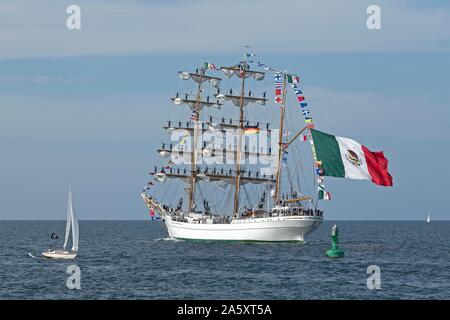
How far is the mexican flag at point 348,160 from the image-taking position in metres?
69.6

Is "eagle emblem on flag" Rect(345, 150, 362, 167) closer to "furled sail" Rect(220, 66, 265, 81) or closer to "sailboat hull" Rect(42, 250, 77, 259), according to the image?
"sailboat hull" Rect(42, 250, 77, 259)

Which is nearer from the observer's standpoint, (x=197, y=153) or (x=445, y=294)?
(x=445, y=294)

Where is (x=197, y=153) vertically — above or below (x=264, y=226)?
above

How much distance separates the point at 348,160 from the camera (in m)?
72.1

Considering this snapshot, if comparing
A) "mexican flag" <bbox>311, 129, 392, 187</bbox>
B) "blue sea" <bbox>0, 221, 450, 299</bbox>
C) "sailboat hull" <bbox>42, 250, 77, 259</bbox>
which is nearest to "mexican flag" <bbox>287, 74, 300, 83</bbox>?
"mexican flag" <bbox>311, 129, 392, 187</bbox>

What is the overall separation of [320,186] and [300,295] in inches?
1250

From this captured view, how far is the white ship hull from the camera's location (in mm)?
91375

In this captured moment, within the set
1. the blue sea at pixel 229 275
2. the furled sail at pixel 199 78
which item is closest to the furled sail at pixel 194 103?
the furled sail at pixel 199 78

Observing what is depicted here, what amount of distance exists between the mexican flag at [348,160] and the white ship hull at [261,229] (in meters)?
14.7

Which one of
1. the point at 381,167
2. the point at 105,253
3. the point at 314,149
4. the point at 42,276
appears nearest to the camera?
the point at 42,276

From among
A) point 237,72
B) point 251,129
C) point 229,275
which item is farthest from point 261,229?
point 229,275
